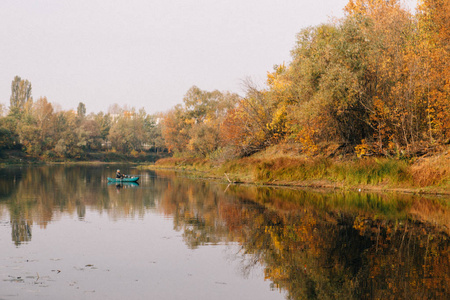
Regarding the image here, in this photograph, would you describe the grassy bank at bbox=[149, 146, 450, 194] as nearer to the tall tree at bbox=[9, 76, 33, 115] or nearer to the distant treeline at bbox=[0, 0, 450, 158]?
the distant treeline at bbox=[0, 0, 450, 158]

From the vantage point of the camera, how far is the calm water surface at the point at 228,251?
34.5 feet

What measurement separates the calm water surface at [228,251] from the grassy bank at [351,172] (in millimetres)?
4015

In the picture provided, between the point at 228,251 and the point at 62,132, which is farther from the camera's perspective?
the point at 62,132

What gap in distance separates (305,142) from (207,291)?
2869 centimetres

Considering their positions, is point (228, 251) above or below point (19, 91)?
below

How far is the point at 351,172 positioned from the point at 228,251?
23.0m

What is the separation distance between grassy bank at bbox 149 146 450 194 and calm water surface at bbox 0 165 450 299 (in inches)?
158

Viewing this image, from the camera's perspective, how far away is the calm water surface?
10.5m

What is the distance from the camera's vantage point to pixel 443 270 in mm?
11711

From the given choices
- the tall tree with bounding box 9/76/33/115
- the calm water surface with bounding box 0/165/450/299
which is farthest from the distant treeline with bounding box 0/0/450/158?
the tall tree with bounding box 9/76/33/115

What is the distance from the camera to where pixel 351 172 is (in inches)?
1387

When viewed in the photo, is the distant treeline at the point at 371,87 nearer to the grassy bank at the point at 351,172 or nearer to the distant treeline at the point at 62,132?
the grassy bank at the point at 351,172

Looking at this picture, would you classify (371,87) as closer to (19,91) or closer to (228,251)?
(228,251)

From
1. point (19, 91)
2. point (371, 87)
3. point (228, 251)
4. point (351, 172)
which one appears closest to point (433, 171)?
point (351, 172)
